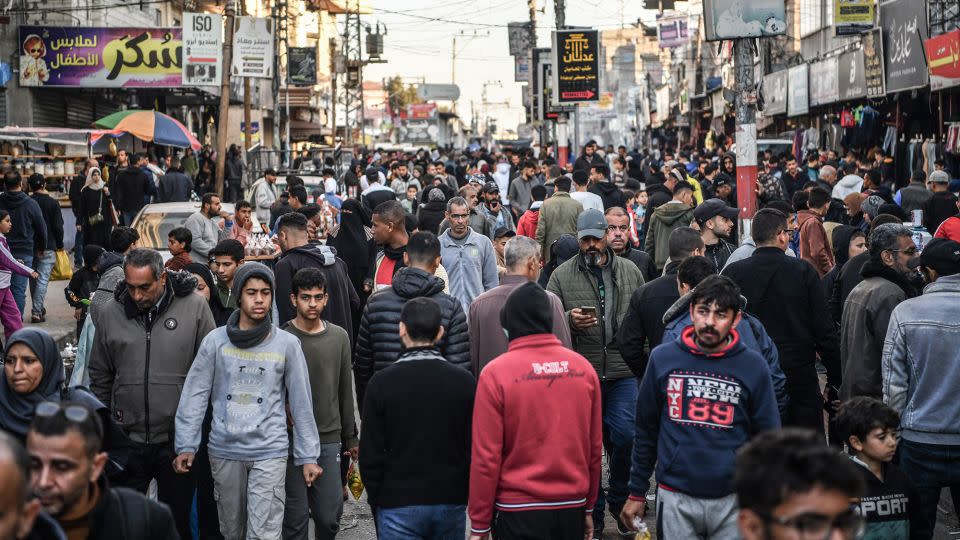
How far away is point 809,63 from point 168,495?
87.3 ft

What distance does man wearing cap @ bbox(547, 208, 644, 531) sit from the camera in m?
7.92

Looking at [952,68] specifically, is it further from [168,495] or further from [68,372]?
[168,495]

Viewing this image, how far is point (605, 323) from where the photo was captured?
8.09 metres

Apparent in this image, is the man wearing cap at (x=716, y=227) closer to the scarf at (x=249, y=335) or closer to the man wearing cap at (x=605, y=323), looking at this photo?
the man wearing cap at (x=605, y=323)

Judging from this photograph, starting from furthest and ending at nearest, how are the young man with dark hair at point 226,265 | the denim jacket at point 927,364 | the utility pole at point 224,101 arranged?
the utility pole at point 224,101 < the young man with dark hair at point 226,265 < the denim jacket at point 927,364

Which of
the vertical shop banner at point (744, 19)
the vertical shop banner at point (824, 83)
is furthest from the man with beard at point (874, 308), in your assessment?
the vertical shop banner at point (824, 83)

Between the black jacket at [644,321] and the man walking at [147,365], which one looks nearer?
the man walking at [147,365]

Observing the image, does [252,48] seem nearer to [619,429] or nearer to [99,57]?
[99,57]

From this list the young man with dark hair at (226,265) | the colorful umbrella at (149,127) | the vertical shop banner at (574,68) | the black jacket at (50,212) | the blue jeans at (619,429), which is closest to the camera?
the blue jeans at (619,429)

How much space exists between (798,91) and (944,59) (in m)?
13.8

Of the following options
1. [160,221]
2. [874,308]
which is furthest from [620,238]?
[160,221]

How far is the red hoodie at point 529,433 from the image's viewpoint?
544cm

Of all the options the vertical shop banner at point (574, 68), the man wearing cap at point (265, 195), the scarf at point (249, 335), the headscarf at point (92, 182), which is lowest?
the scarf at point (249, 335)

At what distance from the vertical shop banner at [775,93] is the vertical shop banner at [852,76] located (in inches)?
296
